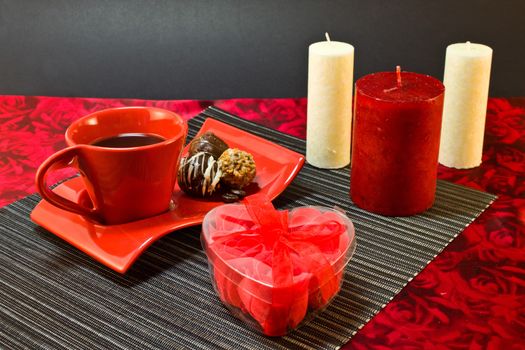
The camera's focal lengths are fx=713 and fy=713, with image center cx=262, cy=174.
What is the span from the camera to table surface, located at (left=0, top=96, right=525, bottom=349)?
57 centimetres

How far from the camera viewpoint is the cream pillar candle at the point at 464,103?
0.78 m

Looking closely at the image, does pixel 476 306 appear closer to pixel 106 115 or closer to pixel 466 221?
pixel 466 221

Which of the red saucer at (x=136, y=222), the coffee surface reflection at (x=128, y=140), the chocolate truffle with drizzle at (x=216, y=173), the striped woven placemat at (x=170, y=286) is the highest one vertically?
the coffee surface reflection at (x=128, y=140)

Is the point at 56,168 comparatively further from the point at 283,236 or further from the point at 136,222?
the point at 283,236

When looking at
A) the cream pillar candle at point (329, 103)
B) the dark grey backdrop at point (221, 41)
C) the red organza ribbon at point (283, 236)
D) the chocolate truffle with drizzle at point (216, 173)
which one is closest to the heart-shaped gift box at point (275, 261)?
the red organza ribbon at point (283, 236)

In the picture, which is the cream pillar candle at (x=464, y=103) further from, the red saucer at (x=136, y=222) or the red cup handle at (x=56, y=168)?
the red cup handle at (x=56, y=168)

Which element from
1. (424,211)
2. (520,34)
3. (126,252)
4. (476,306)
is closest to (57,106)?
(126,252)

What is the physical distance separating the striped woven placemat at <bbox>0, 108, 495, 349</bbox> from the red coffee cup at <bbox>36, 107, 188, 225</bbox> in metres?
0.04

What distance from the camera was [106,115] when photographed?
0.70m

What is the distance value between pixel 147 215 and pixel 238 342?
0.18 meters

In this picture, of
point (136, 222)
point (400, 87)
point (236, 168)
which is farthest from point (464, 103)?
point (136, 222)

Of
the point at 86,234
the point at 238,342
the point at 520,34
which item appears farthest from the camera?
the point at 520,34

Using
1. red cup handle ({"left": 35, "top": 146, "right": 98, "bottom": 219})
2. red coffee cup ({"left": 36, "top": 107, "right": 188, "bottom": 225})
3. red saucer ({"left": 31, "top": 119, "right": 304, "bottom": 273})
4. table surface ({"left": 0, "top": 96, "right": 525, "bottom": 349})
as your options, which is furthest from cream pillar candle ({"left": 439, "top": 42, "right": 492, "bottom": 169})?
red cup handle ({"left": 35, "top": 146, "right": 98, "bottom": 219})

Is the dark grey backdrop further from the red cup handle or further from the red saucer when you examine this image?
the red cup handle
